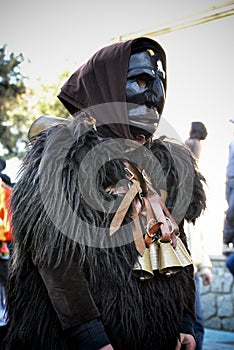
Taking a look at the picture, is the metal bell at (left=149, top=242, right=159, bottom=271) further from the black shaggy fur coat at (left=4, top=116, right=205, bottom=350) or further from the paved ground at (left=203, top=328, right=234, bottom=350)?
the paved ground at (left=203, top=328, right=234, bottom=350)

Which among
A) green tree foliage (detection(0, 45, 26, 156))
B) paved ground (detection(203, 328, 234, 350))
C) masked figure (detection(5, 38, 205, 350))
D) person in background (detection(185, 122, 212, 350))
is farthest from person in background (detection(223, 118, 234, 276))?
green tree foliage (detection(0, 45, 26, 156))

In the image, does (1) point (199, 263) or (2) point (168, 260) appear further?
(1) point (199, 263)

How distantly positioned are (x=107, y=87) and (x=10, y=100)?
33.2 feet

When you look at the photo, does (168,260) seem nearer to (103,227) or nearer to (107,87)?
(103,227)

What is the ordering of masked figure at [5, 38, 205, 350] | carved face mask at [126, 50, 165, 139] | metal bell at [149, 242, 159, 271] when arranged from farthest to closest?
1. carved face mask at [126, 50, 165, 139]
2. metal bell at [149, 242, 159, 271]
3. masked figure at [5, 38, 205, 350]

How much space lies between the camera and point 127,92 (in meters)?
1.65

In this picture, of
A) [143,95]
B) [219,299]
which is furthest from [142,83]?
[219,299]

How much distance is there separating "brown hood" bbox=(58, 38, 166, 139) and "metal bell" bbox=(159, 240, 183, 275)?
1.33ft

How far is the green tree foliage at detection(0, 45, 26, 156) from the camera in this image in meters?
11.0

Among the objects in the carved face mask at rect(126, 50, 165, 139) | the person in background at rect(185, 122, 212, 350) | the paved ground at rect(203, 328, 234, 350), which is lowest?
the paved ground at rect(203, 328, 234, 350)

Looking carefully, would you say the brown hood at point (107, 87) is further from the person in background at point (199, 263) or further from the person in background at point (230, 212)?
the person in background at point (230, 212)

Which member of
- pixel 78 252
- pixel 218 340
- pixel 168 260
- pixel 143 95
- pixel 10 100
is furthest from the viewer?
pixel 10 100

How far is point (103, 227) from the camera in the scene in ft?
4.86

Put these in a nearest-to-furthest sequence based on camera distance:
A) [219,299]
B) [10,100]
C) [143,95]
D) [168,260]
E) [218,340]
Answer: [168,260], [143,95], [218,340], [219,299], [10,100]
